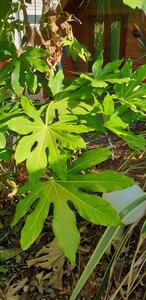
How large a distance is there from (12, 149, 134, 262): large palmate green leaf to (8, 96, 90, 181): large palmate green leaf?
0.09 m

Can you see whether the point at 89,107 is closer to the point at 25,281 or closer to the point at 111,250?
the point at 111,250

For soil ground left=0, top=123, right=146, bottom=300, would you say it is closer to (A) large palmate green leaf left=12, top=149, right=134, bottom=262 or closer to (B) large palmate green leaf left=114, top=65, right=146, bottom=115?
(B) large palmate green leaf left=114, top=65, right=146, bottom=115

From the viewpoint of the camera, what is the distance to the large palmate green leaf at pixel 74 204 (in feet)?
2.85

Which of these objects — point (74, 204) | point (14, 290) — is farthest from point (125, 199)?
point (14, 290)

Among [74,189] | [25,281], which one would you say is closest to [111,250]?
[25,281]

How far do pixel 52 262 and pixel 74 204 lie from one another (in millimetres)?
613

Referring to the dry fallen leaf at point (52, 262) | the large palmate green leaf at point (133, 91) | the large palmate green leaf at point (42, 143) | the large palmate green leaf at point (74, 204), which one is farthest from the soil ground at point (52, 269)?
the large palmate green leaf at point (42, 143)

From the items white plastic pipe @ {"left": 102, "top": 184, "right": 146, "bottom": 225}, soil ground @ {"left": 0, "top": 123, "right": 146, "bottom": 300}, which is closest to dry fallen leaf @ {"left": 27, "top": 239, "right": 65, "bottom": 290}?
soil ground @ {"left": 0, "top": 123, "right": 146, "bottom": 300}

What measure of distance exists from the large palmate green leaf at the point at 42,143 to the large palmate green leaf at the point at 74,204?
0.09 m

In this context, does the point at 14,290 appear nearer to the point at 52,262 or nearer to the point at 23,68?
the point at 52,262

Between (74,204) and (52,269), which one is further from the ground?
(74,204)

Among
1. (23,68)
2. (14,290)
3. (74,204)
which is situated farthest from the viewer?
(14,290)

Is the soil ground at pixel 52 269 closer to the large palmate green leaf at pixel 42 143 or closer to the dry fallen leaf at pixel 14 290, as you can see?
the dry fallen leaf at pixel 14 290

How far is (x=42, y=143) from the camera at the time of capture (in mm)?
938
